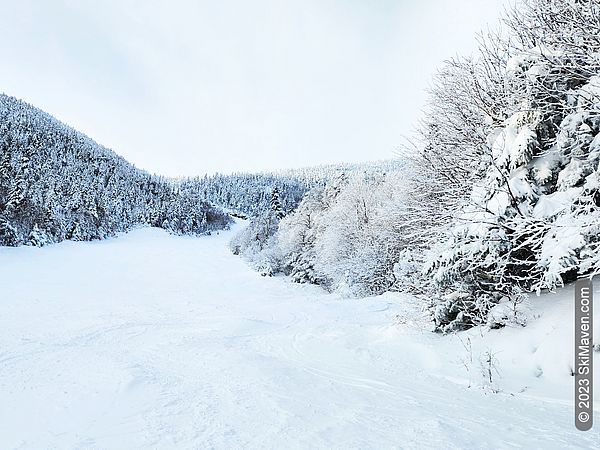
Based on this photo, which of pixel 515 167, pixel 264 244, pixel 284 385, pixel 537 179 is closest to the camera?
pixel 284 385

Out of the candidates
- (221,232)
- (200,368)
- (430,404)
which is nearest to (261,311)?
(200,368)

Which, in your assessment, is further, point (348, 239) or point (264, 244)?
point (264, 244)

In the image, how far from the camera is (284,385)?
5.18 meters

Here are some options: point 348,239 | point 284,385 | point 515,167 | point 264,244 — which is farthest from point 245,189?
point 284,385

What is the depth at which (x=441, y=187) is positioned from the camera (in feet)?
29.6

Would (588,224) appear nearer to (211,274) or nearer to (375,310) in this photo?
(375,310)

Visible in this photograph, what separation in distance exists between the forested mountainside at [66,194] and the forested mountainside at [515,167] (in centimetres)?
3459

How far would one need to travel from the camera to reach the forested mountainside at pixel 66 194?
3359 centimetres

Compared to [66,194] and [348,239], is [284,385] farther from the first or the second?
[66,194]

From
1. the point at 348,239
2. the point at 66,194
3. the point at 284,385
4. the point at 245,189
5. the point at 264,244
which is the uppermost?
the point at 245,189

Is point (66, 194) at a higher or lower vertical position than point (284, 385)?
higher

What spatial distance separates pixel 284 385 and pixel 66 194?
56562mm

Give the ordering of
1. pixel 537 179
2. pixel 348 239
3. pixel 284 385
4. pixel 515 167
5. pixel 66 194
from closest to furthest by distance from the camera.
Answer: pixel 284 385, pixel 537 179, pixel 515 167, pixel 348 239, pixel 66 194

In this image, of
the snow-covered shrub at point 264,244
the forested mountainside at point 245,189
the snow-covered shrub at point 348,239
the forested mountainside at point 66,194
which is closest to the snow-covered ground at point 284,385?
the snow-covered shrub at point 348,239
